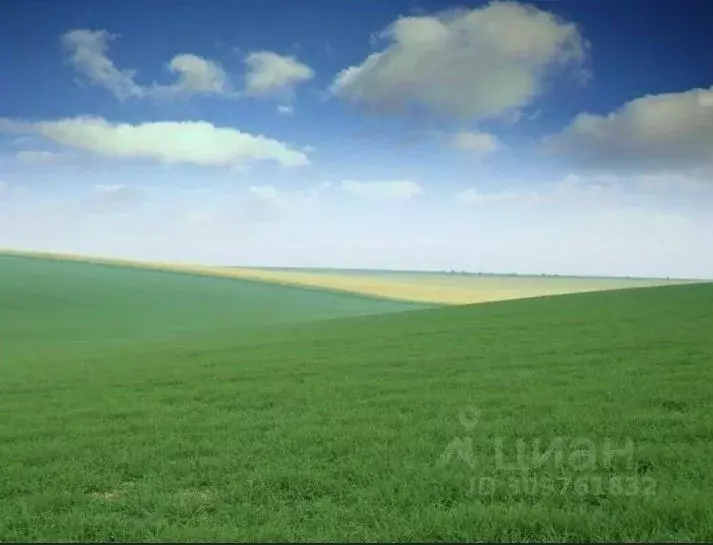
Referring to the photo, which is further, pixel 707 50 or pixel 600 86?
pixel 600 86

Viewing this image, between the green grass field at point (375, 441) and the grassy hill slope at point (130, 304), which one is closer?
the green grass field at point (375, 441)

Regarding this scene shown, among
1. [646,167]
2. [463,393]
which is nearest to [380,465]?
[463,393]

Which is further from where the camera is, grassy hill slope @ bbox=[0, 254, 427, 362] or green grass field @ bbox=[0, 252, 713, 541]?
grassy hill slope @ bbox=[0, 254, 427, 362]

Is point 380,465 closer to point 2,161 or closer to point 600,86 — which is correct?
point 600,86

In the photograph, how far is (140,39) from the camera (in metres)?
20.1

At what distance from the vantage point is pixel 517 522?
3.73 metres

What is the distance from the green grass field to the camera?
3.83 m

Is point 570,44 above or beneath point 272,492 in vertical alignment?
above

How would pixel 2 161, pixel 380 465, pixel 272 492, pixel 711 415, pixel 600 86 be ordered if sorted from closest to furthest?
pixel 272 492
pixel 380 465
pixel 711 415
pixel 600 86
pixel 2 161

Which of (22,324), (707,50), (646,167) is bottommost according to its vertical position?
(22,324)

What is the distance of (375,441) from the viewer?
5.51 metres

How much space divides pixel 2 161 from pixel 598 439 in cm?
3149

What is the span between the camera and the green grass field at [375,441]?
12.6ft

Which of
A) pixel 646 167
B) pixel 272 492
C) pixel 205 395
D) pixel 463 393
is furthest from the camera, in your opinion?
pixel 646 167
